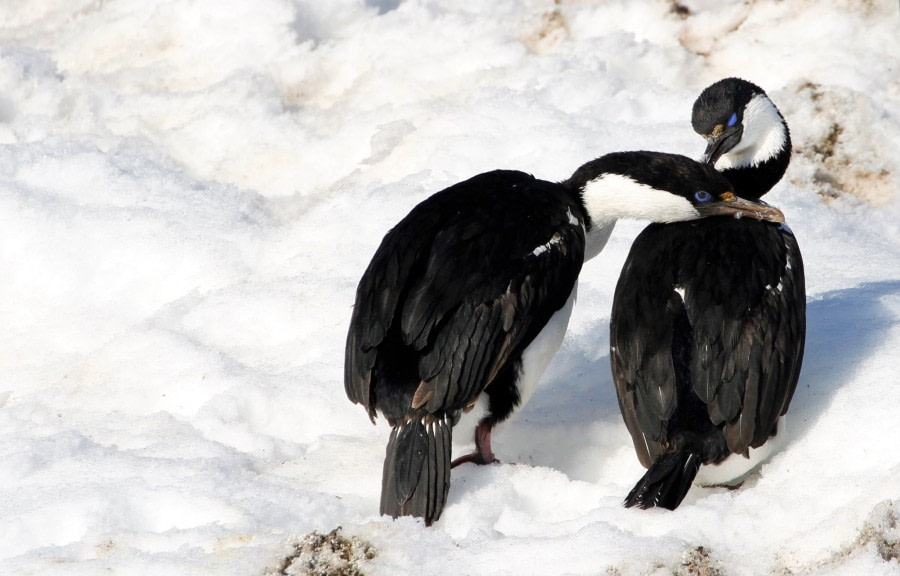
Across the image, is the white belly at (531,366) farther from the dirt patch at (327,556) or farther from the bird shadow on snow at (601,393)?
the dirt patch at (327,556)

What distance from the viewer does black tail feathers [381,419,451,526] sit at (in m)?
3.99

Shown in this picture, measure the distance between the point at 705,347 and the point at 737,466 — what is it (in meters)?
0.41

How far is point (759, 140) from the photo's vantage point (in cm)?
572

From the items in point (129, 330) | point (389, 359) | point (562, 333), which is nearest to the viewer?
point (389, 359)

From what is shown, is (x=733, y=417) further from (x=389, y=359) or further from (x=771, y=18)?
(x=771, y=18)

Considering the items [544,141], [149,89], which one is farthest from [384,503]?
[149,89]

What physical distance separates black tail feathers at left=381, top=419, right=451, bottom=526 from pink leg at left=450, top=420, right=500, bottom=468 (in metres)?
0.29

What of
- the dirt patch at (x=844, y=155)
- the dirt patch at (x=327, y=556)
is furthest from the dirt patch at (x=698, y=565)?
the dirt patch at (x=844, y=155)

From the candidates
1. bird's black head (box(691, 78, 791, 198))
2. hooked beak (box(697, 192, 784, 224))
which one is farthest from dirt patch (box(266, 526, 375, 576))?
bird's black head (box(691, 78, 791, 198))

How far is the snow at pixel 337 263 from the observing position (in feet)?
12.4

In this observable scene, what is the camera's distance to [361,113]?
7562mm

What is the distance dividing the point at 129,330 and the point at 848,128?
4.10 meters

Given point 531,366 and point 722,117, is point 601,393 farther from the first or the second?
point 722,117

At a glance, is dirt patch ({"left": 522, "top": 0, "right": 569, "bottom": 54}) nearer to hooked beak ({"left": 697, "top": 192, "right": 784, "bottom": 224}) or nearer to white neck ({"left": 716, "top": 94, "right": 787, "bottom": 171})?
white neck ({"left": 716, "top": 94, "right": 787, "bottom": 171})
